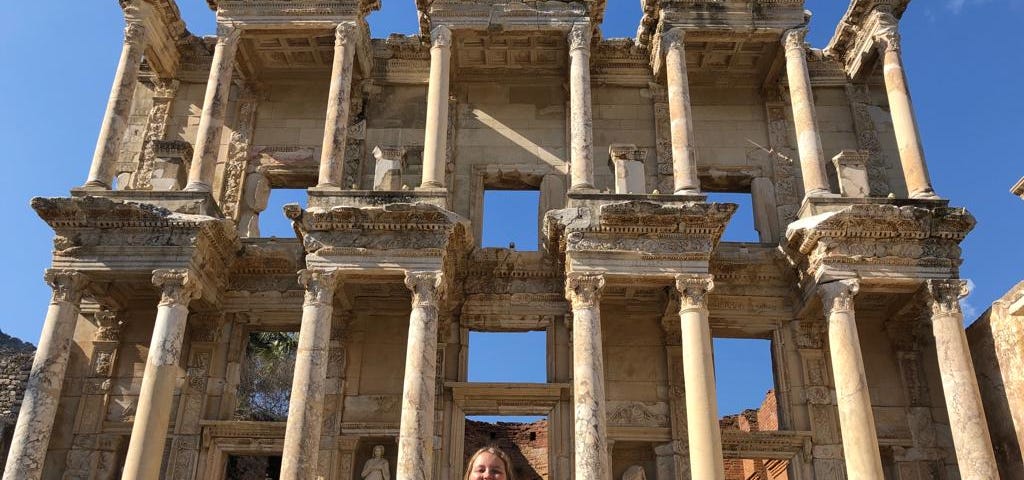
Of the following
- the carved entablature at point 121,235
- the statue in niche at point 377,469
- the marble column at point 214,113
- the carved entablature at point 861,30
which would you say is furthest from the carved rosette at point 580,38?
the statue in niche at point 377,469

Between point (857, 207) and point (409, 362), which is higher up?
point (857, 207)

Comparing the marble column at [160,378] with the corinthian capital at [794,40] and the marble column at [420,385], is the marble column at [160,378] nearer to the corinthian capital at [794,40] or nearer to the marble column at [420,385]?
the marble column at [420,385]

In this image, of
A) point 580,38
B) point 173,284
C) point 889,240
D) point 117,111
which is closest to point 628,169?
point 580,38

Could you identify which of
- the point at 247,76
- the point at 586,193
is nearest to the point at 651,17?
the point at 586,193

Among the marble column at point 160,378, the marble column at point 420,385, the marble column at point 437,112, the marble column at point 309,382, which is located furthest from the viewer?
the marble column at point 437,112

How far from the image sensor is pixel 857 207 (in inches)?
552

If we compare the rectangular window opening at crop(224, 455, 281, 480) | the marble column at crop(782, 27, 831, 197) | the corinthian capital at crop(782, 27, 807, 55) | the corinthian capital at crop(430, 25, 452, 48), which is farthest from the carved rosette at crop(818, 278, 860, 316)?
the rectangular window opening at crop(224, 455, 281, 480)

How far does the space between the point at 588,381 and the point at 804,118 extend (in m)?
6.71

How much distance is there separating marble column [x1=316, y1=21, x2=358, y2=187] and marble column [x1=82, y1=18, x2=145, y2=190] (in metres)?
3.80

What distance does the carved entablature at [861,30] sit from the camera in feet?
54.9

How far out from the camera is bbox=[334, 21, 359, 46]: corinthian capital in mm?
16438

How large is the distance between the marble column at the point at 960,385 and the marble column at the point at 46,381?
14.1m

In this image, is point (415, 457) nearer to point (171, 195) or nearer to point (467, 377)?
point (467, 377)

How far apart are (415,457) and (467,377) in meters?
3.31
